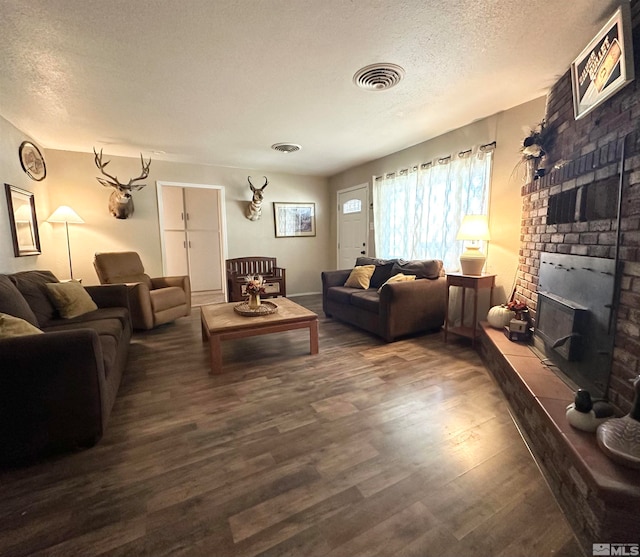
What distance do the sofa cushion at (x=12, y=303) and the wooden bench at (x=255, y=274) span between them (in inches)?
100

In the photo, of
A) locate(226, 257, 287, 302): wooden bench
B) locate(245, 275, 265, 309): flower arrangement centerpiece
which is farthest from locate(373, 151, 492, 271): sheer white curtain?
locate(245, 275, 265, 309): flower arrangement centerpiece

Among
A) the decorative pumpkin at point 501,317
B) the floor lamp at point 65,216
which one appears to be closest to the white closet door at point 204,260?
the floor lamp at point 65,216

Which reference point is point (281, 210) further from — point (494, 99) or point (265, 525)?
point (265, 525)

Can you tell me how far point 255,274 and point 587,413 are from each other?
4.39 m

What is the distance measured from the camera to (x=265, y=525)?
1144mm

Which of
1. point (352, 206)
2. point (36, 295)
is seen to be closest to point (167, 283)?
point (36, 295)

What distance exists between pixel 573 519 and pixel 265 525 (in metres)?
1.19

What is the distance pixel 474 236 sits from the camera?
2.88 m

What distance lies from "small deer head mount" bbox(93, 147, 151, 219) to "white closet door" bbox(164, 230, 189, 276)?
1.53m

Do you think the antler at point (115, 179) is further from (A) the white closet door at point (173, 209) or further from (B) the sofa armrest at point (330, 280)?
(B) the sofa armrest at point (330, 280)

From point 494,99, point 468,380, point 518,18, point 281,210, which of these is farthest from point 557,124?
point 281,210

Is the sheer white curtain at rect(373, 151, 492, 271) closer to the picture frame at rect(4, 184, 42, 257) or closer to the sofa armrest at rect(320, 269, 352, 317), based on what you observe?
the sofa armrest at rect(320, 269, 352, 317)

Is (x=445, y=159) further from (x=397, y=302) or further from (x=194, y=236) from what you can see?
(x=194, y=236)

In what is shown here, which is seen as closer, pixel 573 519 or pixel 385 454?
pixel 573 519
